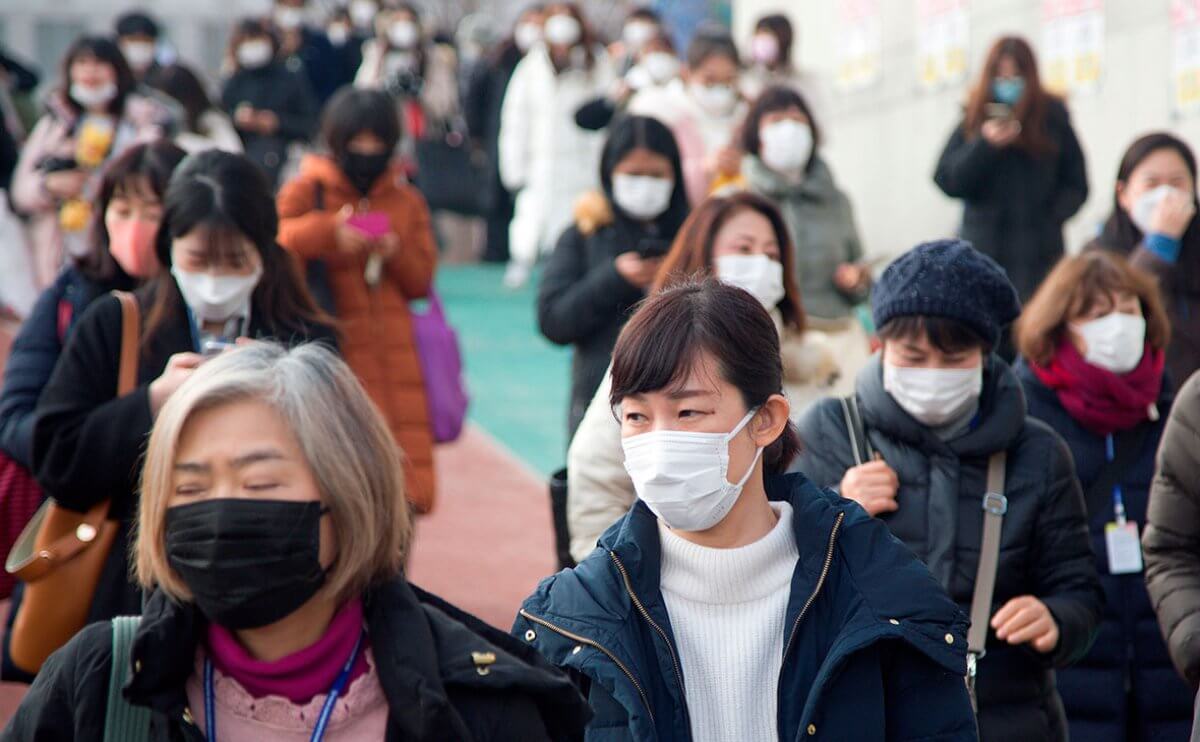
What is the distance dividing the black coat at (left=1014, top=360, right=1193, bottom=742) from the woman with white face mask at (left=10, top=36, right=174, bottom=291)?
5244 mm

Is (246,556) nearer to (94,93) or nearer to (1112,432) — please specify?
(1112,432)

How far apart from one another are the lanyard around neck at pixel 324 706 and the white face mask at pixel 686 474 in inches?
27.6

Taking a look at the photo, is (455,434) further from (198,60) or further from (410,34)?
(198,60)

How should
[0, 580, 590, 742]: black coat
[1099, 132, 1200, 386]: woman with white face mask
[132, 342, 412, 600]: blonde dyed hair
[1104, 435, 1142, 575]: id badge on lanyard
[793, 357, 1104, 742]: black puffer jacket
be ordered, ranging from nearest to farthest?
[0, 580, 590, 742]: black coat
[132, 342, 412, 600]: blonde dyed hair
[793, 357, 1104, 742]: black puffer jacket
[1104, 435, 1142, 575]: id badge on lanyard
[1099, 132, 1200, 386]: woman with white face mask

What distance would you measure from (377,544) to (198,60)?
94.2 ft

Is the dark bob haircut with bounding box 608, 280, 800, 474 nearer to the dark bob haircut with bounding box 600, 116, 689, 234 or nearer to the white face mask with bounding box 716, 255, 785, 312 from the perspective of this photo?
the white face mask with bounding box 716, 255, 785, 312

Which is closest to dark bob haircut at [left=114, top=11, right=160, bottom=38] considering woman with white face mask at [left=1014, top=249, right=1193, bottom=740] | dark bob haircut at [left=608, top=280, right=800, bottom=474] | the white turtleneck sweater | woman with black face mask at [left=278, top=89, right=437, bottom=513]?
woman with black face mask at [left=278, top=89, right=437, bottom=513]

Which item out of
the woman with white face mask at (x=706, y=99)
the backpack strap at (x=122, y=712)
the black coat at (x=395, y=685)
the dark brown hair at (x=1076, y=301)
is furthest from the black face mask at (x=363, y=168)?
the backpack strap at (x=122, y=712)

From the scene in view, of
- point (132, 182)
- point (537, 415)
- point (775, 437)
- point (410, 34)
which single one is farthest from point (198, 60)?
point (775, 437)

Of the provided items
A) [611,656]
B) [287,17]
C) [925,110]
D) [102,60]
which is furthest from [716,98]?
[287,17]

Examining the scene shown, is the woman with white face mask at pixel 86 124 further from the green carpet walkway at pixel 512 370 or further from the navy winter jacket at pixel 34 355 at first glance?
the navy winter jacket at pixel 34 355

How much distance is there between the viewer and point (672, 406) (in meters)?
3.41

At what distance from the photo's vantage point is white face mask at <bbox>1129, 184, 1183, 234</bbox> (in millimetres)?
7020

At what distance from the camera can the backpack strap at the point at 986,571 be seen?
421cm
